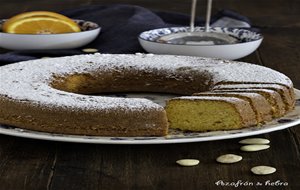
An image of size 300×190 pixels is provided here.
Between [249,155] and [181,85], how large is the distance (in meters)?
0.46

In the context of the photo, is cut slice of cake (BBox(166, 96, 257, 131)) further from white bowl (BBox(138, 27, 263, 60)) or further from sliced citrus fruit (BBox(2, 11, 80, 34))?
sliced citrus fruit (BBox(2, 11, 80, 34))

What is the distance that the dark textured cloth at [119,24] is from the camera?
231 centimetres

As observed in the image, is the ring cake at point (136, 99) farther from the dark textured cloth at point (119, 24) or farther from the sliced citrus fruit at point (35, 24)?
the sliced citrus fruit at point (35, 24)

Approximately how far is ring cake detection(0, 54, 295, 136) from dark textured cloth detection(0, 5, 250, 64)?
33cm

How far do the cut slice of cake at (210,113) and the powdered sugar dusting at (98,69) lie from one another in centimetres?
6

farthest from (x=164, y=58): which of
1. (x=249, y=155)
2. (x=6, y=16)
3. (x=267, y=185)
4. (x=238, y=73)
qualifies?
(x=6, y=16)

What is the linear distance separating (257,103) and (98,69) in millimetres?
481

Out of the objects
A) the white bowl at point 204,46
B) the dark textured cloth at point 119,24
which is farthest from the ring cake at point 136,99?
the dark textured cloth at point 119,24

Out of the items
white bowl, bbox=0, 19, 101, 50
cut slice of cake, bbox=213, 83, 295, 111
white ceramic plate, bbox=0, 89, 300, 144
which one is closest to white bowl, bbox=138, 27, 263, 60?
white bowl, bbox=0, 19, 101, 50

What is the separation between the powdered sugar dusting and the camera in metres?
1.56

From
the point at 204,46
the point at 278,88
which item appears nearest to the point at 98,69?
the point at 204,46

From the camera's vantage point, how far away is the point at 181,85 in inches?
76.5

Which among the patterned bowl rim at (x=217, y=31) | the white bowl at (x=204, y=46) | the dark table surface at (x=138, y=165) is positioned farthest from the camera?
the patterned bowl rim at (x=217, y=31)

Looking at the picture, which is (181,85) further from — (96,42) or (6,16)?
(6,16)
